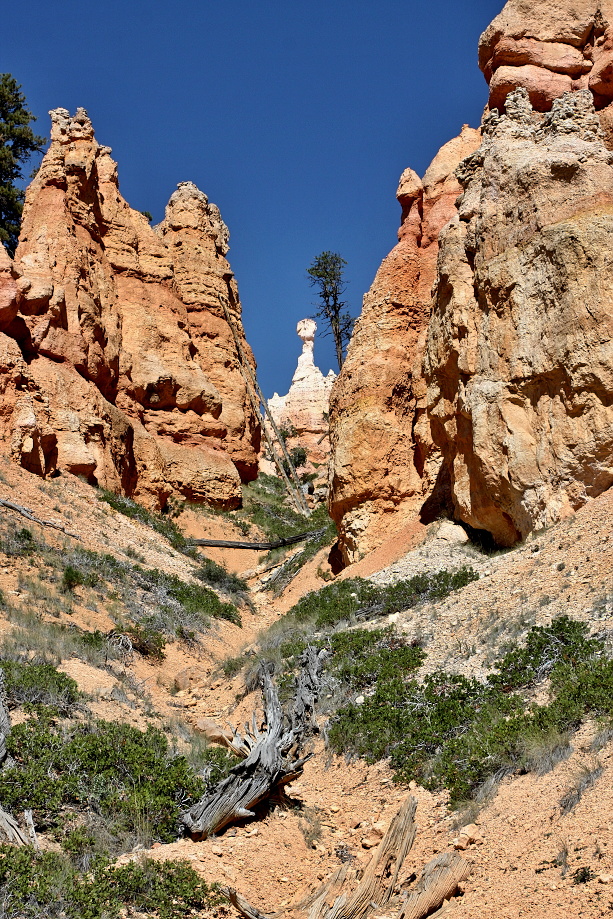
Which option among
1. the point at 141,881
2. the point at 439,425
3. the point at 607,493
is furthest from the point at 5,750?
the point at 439,425

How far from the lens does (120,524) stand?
64.7ft

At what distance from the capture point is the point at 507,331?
13.4 m

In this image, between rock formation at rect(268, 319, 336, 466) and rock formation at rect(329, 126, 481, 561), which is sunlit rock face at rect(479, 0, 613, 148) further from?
rock formation at rect(268, 319, 336, 466)

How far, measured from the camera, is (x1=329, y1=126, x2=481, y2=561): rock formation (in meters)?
17.6

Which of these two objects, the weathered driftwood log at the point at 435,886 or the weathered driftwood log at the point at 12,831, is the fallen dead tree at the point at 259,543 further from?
the weathered driftwood log at the point at 435,886

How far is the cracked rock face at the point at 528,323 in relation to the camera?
11883mm

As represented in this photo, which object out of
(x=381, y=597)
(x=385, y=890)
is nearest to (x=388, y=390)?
(x=381, y=597)

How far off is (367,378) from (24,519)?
7.66 m

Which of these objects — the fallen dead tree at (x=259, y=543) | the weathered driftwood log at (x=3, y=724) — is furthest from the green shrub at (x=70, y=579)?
the fallen dead tree at (x=259, y=543)

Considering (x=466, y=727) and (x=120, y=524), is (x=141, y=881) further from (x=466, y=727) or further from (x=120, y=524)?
(x=120, y=524)

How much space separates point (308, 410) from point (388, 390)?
118ft

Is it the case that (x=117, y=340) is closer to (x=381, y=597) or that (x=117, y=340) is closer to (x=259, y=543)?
(x=259, y=543)

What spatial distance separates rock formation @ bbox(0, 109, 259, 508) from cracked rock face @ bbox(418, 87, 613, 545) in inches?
386

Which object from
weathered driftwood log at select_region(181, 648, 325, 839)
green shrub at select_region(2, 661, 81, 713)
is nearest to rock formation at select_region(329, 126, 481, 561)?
weathered driftwood log at select_region(181, 648, 325, 839)
